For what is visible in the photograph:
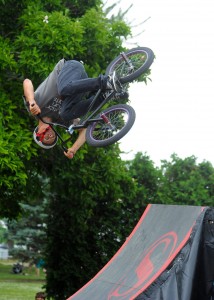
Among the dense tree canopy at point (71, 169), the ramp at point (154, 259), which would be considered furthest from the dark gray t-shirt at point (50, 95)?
the dense tree canopy at point (71, 169)

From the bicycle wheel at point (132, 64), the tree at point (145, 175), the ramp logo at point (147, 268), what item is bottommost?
the ramp logo at point (147, 268)

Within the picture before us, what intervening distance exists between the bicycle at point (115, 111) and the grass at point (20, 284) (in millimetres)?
24071

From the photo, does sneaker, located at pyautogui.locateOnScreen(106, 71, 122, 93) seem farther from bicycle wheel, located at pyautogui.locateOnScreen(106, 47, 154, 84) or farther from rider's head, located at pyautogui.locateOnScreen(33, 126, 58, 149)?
rider's head, located at pyautogui.locateOnScreen(33, 126, 58, 149)

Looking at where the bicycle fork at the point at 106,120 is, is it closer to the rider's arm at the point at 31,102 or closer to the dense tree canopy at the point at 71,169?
the rider's arm at the point at 31,102

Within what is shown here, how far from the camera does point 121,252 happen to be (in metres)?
8.19

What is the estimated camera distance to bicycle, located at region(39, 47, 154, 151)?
8094mm

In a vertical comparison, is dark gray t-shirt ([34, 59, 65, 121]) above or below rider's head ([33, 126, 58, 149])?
above

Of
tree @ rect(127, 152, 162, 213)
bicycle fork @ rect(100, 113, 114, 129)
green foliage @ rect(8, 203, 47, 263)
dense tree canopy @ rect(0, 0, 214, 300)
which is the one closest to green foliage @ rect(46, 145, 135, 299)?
dense tree canopy @ rect(0, 0, 214, 300)

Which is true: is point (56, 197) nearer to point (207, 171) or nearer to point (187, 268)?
point (207, 171)

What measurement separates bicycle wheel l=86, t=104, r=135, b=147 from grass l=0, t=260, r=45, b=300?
24038mm

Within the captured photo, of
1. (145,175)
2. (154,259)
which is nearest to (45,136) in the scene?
(154,259)

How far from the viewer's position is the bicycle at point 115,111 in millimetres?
8094

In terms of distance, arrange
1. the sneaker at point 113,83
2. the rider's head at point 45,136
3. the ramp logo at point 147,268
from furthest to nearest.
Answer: the rider's head at point 45,136 < the sneaker at point 113,83 < the ramp logo at point 147,268

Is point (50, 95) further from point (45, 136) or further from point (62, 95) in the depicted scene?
point (45, 136)
